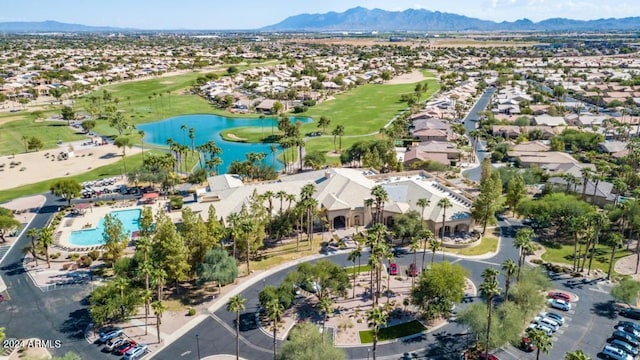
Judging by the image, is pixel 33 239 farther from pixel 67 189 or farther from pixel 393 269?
pixel 393 269

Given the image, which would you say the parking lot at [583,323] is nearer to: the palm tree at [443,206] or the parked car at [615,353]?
the parked car at [615,353]

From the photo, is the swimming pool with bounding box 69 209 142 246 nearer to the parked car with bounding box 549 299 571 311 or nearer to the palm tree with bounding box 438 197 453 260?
the palm tree with bounding box 438 197 453 260

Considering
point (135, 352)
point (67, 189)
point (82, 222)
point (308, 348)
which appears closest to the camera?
point (308, 348)

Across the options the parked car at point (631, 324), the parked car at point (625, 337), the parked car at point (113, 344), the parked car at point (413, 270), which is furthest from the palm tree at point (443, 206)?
the parked car at point (113, 344)

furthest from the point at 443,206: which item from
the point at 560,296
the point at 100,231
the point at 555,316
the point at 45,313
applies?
the point at 100,231

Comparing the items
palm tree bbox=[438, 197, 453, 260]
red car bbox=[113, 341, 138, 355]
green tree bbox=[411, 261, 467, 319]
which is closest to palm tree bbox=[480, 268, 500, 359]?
green tree bbox=[411, 261, 467, 319]

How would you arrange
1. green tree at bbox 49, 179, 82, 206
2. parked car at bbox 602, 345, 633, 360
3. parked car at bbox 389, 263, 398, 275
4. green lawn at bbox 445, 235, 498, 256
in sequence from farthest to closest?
1. green tree at bbox 49, 179, 82, 206
2. green lawn at bbox 445, 235, 498, 256
3. parked car at bbox 389, 263, 398, 275
4. parked car at bbox 602, 345, 633, 360

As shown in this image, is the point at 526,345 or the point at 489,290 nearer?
the point at 489,290
